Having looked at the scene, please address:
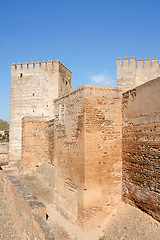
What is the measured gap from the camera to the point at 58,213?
23.1 feet

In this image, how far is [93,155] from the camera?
225 inches

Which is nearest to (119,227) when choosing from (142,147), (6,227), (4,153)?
(142,147)

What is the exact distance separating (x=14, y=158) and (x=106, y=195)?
14768mm

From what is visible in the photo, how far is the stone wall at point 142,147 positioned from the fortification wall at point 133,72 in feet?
38.2

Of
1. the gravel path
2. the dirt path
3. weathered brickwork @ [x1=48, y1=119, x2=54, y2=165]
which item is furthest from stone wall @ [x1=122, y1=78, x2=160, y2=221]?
weathered brickwork @ [x1=48, y1=119, x2=54, y2=165]

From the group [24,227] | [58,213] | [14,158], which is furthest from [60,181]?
[14,158]

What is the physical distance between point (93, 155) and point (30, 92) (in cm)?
1426

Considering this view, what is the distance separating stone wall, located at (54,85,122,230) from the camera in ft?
18.6

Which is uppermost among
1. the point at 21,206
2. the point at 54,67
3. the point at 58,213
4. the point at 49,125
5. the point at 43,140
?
the point at 54,67

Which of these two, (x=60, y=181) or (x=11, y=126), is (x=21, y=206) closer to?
(x=60, y=181)

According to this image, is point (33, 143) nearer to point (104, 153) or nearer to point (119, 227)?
point (104, 153)

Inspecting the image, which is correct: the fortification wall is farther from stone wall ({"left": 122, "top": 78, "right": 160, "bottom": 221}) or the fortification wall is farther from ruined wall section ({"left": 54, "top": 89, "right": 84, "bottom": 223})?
stone wall ({"left": 122, "top": 78, "right": 160, "bottom": 221})

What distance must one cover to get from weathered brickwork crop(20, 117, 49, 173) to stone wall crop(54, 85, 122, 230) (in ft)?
21.8

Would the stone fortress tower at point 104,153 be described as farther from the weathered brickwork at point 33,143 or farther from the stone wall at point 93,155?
the weathered brickwork at point 33,143
